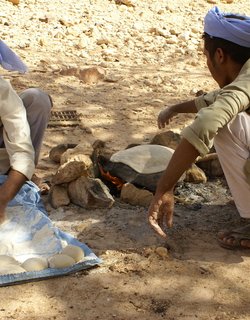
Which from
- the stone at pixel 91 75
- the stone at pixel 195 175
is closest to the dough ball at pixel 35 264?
the stone at pixel 195 175

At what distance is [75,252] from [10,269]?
326 mm

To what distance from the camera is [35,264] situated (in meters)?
2.90

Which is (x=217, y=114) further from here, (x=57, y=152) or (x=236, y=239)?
(x=57, y=152)

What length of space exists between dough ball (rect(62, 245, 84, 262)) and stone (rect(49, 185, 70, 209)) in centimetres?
63

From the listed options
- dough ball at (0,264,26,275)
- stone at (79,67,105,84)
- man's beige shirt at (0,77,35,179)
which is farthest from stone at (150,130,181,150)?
stone at (79,67,105,84)

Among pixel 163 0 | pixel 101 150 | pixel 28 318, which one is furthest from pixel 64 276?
pixel 163 0

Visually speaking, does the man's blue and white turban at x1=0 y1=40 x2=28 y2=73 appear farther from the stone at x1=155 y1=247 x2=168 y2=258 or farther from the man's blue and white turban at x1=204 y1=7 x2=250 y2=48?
the stone at x1=155 y1=247 x2=168 y2=258

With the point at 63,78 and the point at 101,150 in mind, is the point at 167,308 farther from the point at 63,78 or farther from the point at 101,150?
the point at 63,78

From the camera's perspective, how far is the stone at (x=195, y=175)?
3.98 metres

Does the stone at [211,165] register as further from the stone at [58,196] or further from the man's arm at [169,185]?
the man's arm at [169,185]

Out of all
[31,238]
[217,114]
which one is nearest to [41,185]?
[31,238]

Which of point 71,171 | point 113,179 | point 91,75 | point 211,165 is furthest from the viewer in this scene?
point 91,75

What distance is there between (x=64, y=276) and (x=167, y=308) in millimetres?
536

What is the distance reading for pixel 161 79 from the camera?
6516mm
